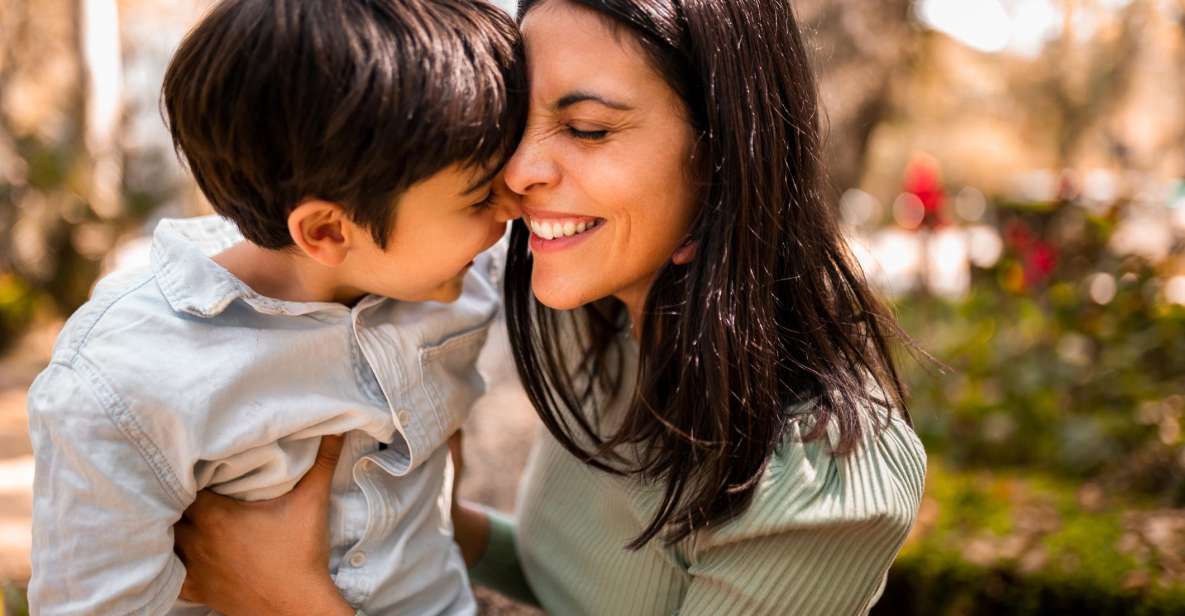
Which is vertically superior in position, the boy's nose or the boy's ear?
Answer: the boy's nose

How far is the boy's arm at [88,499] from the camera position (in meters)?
1.35

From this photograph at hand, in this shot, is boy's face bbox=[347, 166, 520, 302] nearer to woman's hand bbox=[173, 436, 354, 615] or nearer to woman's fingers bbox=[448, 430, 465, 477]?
woman's hand bbox=[173, 436, 354, 615]

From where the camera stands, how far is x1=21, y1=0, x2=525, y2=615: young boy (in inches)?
53.7

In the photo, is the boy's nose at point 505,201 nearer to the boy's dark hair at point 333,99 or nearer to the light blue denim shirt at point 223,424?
the boy's dark hair at point 333,99

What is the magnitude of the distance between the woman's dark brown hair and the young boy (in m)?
0.28

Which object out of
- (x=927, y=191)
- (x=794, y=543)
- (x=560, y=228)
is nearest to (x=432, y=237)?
(x=560, y=228)

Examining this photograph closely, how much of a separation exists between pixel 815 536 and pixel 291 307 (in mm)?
828

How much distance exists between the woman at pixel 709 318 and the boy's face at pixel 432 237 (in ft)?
0.21

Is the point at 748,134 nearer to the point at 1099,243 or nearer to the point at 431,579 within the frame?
the point at 431,579

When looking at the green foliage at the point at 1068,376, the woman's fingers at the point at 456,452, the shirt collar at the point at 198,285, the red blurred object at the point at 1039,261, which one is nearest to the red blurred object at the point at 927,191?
the green foliage at the point at 1068,376

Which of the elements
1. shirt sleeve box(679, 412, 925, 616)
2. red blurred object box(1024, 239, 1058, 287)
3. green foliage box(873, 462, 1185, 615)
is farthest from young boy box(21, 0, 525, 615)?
red blurred object box(1024, 239, 1058, 287)

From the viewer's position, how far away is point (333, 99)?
136 cm

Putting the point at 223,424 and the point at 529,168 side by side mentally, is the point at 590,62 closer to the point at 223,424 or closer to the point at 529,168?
the point at 529,168

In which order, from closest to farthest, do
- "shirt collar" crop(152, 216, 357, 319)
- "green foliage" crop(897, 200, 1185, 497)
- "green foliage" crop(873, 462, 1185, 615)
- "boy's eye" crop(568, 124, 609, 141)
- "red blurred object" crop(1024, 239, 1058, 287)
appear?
"shirt collar" crop(152, 216, 357, 319) < "boy's eye" crop(568, 124, 609, 141) < "green foliage" crop(873, 462, 1185, 615) < "green foliage" crop(897, 200, 1185, 497) < "red blurred object" crop(1024, 239, 1058, 287)
